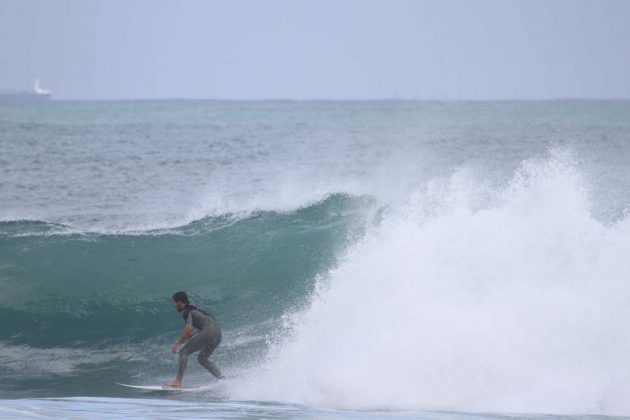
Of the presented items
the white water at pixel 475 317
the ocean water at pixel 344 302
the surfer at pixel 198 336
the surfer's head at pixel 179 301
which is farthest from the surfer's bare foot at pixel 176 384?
the surfer's head at pixel 179 301

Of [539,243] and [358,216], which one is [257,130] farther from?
[539,243]

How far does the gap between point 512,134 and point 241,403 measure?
157 feet

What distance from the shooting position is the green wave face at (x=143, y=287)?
13.8 m

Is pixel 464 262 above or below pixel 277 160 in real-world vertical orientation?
below

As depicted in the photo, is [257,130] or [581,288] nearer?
[581,288]

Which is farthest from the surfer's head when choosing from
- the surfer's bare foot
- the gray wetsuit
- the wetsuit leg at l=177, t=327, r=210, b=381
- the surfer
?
the surfer's bare foot

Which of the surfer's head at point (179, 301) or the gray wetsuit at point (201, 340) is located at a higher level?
the surfer's head at point (179, 301)

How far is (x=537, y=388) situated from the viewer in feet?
34.9

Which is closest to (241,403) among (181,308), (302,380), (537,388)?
(302,380)

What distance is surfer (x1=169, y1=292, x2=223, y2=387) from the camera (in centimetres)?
1198

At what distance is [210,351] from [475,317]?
315 centimetres

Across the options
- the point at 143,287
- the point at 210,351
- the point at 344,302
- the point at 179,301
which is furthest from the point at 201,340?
the point at 143,287

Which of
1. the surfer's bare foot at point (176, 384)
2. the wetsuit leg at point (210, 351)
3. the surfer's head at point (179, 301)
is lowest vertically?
the surfer's bare foot at point (176, 384)

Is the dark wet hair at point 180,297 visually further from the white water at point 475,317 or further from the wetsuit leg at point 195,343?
the white water at point 475,317
